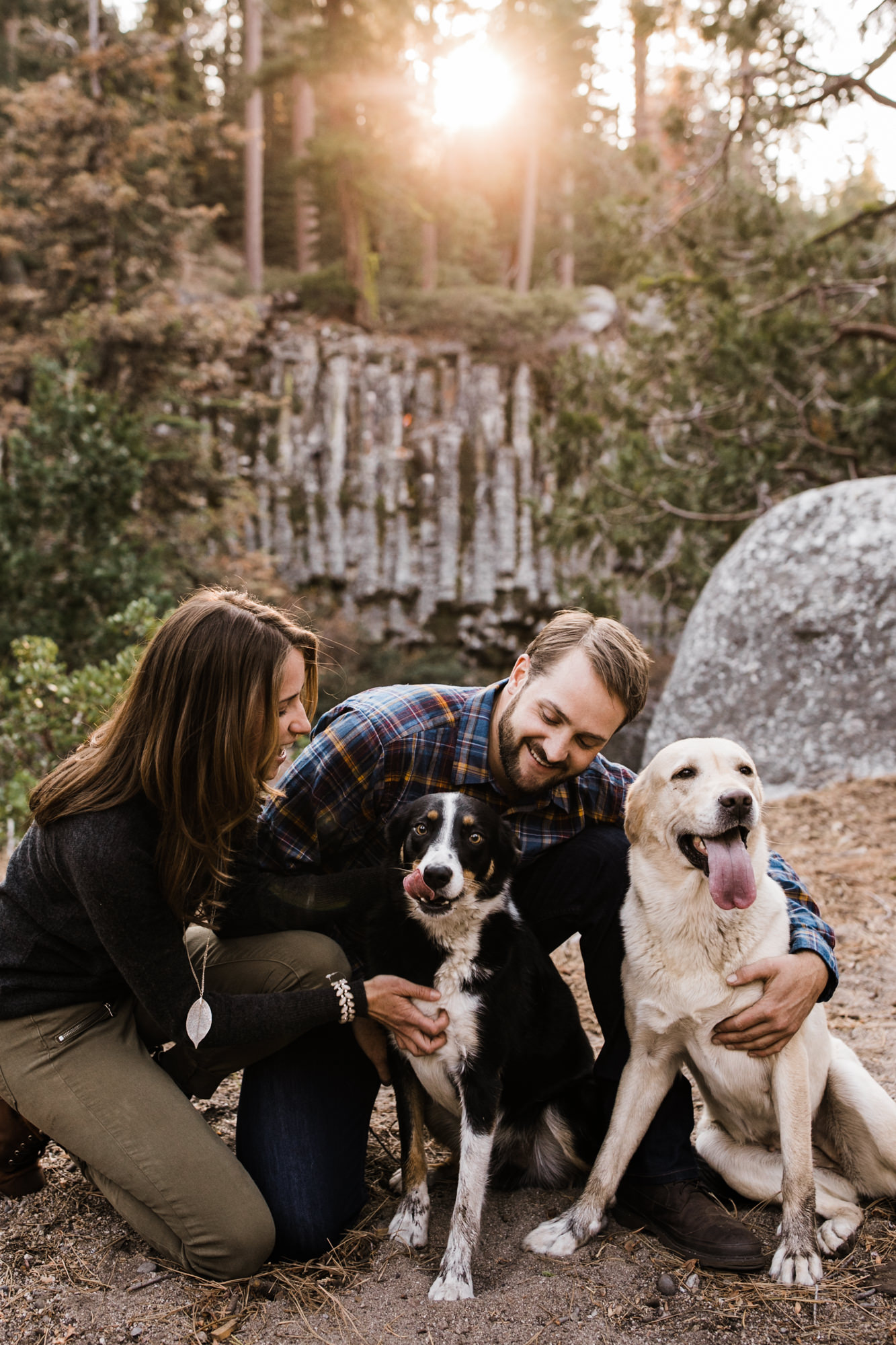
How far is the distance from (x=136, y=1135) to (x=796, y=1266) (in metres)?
1.46

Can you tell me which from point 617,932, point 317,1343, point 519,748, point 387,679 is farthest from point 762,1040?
point 387,679

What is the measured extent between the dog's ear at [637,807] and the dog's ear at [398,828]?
55 cm

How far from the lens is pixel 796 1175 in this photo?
188 centimetres

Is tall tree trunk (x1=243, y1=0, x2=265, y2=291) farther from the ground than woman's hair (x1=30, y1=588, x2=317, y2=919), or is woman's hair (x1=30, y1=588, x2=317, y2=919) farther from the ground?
tall tree trunk (x1=243, y1=0, x2=265, y2=291)

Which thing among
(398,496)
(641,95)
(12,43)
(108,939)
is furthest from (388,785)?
(641,95)

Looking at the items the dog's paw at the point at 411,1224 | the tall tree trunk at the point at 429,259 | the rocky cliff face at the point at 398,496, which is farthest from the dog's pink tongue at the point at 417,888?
the tall tree trunk at the point at 429,259

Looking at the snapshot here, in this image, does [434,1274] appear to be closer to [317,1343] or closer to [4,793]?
[317,1343]

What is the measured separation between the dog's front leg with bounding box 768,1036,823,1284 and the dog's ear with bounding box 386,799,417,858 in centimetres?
101

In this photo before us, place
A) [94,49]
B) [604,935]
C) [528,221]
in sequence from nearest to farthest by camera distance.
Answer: [604,935] → [94,49] → [528,221]

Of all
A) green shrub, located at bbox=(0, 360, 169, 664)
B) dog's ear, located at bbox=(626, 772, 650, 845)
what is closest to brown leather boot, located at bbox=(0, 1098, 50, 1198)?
dog's ear, located at bbox=(626, 772, 650, 845)

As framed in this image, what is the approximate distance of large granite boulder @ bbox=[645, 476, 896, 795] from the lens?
5.50m

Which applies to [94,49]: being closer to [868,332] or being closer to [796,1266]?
[868,332]

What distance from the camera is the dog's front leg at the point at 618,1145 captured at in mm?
2016

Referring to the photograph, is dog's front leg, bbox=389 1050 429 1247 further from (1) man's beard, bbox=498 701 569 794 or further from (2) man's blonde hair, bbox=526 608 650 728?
(2) man's blonde hair, bbox=526 608 650 728
